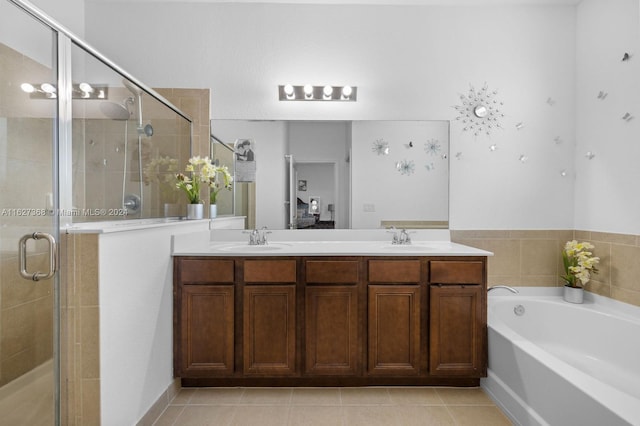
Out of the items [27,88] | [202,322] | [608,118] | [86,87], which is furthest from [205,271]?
[608,118]

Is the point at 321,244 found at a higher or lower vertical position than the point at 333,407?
higher

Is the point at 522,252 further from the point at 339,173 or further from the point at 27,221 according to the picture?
the point at 27,221

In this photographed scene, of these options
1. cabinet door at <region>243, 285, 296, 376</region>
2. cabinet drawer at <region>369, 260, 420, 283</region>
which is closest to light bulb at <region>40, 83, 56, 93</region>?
cabinet door at <region>243, 285, 296, 376</region>

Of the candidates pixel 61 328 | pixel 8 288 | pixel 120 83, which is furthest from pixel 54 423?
pixel 120 83

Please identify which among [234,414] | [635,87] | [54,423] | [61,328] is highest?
[635,87]

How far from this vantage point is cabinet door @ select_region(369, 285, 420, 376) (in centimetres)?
217

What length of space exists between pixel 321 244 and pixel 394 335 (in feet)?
2.55

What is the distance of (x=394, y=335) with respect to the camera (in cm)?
217

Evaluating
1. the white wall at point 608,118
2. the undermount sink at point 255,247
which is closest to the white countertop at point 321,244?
the undermount sink at point 255,247

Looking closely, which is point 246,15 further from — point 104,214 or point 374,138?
point 104,214

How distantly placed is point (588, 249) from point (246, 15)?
3.13m

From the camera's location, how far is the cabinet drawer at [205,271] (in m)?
2.18

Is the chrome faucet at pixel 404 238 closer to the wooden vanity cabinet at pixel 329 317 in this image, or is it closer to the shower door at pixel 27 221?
the wooden vanity cabinet at pixel 329 317

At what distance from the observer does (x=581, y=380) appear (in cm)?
151
